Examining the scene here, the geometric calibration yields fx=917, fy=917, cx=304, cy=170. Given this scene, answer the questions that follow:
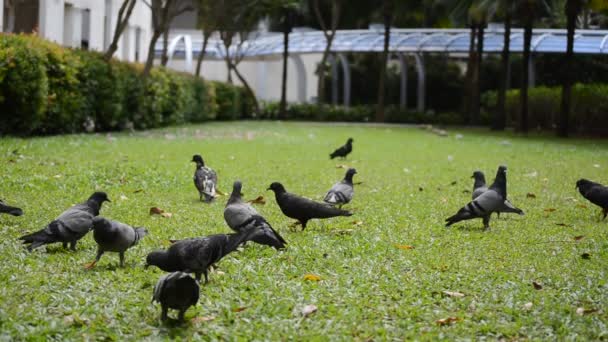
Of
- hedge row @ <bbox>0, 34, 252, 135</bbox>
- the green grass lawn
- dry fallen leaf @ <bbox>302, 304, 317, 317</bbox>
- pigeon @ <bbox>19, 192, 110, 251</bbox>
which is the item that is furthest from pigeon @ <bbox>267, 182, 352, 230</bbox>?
hedge row @ <bbox>0, 34, 252, 135</bbox>

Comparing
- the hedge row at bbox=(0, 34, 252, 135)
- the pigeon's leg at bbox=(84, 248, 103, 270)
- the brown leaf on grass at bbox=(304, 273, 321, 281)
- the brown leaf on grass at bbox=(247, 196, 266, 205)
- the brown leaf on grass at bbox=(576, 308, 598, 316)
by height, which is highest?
the hedge row at bbox=(0, 34, 252, 135)

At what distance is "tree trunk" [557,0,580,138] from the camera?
29.5 meters

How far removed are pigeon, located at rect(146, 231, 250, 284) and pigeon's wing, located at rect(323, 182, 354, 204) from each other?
3497 mm

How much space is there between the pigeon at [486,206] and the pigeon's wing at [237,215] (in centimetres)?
216

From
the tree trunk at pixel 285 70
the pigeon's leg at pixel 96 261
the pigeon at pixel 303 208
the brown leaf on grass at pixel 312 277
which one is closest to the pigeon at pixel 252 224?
the brown leaf on grass at pixel 312 277

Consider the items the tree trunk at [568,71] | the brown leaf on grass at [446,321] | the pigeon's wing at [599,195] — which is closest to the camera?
the brown leaf on grass at [446,321]

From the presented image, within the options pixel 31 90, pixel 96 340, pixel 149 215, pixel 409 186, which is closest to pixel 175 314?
pixel 96 340

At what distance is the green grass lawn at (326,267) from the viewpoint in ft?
16.8

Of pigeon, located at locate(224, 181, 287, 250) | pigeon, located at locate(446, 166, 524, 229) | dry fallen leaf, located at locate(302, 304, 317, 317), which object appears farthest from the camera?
pigeon, located at locate(446, 166, 524, 229)

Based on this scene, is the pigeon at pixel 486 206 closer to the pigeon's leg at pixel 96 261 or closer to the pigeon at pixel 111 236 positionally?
the pigeon at pixel 111 236

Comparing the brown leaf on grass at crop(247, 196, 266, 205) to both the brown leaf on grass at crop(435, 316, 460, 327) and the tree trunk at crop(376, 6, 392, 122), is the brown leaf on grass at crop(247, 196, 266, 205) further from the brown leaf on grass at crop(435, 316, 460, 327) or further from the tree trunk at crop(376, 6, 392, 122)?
the tree trunk at crop(376, 6, 392, 122)

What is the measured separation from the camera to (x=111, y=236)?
6.24 m

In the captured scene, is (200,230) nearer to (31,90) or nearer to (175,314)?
(175,314)

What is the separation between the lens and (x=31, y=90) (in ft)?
61.4
